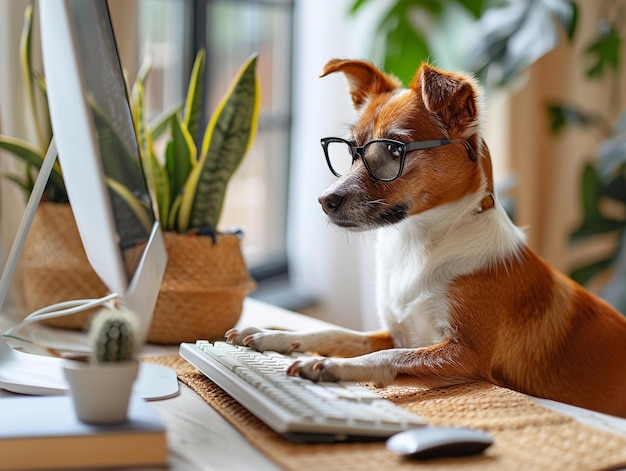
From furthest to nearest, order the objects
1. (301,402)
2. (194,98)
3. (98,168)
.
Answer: (194,98) → (301,402) → (98,168)

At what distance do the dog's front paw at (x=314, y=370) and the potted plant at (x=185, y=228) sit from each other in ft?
1.39

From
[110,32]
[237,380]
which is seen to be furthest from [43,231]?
[237,380]

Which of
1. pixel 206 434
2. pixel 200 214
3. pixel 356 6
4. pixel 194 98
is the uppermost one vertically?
pixel 356 6

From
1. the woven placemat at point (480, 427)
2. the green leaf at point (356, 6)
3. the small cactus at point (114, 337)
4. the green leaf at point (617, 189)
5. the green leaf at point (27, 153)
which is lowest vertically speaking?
the woven placemat at point (480, 427)

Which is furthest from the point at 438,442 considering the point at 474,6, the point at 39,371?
the point at 474,6

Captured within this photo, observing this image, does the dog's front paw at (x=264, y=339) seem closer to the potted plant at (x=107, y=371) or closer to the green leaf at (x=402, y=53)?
the potted plant at (x=107, y=371)

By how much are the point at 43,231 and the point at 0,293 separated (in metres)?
0.33

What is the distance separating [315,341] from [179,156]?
0.45 m

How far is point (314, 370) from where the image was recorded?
3.48 feet

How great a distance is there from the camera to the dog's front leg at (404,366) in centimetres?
107

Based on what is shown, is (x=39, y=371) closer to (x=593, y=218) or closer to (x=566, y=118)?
(x=593, y=218)

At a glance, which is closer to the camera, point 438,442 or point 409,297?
point 438,442

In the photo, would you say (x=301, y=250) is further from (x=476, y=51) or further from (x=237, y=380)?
(x=237, y=380)

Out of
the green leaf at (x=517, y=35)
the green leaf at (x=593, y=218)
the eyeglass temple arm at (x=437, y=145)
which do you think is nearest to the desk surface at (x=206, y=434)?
the eyeglass temple arm at (x=437, y=145)
